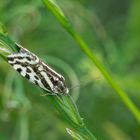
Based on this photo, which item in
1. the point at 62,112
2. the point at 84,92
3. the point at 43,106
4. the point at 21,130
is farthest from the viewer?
the point at 84,92

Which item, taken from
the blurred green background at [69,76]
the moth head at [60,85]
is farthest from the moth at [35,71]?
the blurred green background at [69,76]

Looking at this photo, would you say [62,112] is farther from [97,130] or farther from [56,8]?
[97,130]

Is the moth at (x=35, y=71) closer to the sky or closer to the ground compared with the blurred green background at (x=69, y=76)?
closer to the ground

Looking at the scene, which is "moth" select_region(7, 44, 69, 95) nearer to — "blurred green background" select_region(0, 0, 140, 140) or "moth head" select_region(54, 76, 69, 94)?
"moth head" select_region(54, 76, 69, 94)

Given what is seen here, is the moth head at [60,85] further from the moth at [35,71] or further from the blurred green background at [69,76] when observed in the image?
the blurred green background at [69,76]

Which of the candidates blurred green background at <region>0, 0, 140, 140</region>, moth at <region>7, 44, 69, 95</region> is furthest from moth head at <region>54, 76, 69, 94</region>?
blurred green background at <region>0, 0, 140, 140</region>

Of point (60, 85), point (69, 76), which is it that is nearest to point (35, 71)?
point (60, 85)

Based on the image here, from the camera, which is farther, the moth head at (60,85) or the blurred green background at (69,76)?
the blurred green background at (69,76)

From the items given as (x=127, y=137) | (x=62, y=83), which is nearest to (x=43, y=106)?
(x=127, y=137)

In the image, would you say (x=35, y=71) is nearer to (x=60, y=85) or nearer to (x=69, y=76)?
(x=60, y=85)
